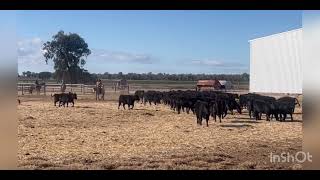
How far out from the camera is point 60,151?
29.7 feet

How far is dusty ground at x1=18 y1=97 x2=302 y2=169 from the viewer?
26.0 feet

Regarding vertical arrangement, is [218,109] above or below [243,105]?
above

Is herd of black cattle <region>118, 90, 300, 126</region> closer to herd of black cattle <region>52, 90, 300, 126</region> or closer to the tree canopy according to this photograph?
herd of black cattle <region>52, 90, 300, 126</region>

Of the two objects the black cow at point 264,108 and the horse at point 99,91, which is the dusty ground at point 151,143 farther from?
the horse at point 99,91

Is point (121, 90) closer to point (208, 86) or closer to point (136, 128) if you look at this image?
point (208, 86)

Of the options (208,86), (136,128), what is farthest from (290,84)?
(208,86)

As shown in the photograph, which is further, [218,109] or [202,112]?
[218,109]

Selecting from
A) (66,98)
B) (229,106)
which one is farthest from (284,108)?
(66,98)

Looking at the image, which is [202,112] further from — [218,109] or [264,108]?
[264,108]

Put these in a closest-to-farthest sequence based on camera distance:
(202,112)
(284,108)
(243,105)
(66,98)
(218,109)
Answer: (202,112) < (218,109) < (284,108) < (243,105) < (66,98)

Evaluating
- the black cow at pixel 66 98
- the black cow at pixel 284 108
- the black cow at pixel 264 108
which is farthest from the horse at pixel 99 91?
the black cow at pixel 284 108

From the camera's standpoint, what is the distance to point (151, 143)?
33.6ft

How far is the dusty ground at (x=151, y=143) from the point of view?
26.0 ft

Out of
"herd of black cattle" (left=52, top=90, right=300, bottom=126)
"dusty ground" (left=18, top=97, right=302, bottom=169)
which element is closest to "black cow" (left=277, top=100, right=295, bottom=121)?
"herd of black cattle" (left=52, top=90, right=300, bottom=126)
